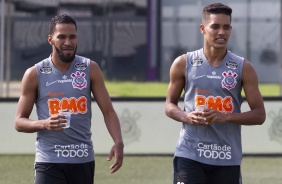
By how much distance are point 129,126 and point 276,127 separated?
2.24 metres

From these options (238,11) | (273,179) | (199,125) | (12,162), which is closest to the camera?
(199,125)

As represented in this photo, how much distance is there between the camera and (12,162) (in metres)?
13.4

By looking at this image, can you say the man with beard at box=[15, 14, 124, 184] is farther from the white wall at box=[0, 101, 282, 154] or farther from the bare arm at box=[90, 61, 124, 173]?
the white wall at box=[0, 101, 282, 154]

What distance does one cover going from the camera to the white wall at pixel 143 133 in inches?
554

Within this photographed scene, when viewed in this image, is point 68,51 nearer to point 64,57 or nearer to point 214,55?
point 64,57

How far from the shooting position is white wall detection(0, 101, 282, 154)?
1407 centimetres

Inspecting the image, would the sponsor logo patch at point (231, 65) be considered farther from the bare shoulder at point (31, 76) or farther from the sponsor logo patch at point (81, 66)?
the bare shoulder at point (31, 76)

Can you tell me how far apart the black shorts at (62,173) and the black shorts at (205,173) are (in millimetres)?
687

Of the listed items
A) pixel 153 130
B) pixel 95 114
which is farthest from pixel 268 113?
pixel 95 114

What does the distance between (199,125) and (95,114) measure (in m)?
7.69

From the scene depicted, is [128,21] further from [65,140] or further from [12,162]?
[65,140]

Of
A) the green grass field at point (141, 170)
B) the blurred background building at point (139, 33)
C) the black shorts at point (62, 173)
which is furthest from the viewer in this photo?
the blurred background building at point (139, 33)

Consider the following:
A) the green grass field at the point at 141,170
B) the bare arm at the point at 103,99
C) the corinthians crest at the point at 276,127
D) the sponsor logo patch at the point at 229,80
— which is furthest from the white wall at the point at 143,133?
the sponsor logo patch at the point at 229,80

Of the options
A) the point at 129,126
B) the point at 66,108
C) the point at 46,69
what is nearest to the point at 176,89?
the point at 66,108
